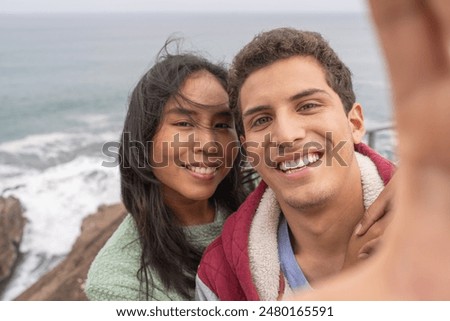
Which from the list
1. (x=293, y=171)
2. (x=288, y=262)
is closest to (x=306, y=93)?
(x=293, y=171)

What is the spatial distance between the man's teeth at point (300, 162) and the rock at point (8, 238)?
7.82ft

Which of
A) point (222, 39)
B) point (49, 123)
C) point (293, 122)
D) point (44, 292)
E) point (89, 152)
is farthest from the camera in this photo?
point (222, 39)

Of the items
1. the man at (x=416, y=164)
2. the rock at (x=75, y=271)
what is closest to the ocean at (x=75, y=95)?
the rock at (x=75, y=271)

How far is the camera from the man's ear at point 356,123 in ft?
2.81

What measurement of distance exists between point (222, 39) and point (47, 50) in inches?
167

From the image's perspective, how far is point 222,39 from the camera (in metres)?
10.9

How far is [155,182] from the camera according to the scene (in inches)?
40.8

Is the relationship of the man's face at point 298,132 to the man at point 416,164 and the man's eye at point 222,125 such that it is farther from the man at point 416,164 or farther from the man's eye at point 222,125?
the man at point 416,164

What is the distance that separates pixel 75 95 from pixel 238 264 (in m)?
9.34

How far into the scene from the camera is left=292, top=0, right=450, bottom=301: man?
0.14 m

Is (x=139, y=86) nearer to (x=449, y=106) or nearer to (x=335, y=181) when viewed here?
(x=335, y=181)

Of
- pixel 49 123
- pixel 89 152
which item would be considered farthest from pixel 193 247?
pixel 49 123

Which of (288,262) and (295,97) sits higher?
(295,97)

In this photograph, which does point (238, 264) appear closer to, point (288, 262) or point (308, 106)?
point (288, 262)
